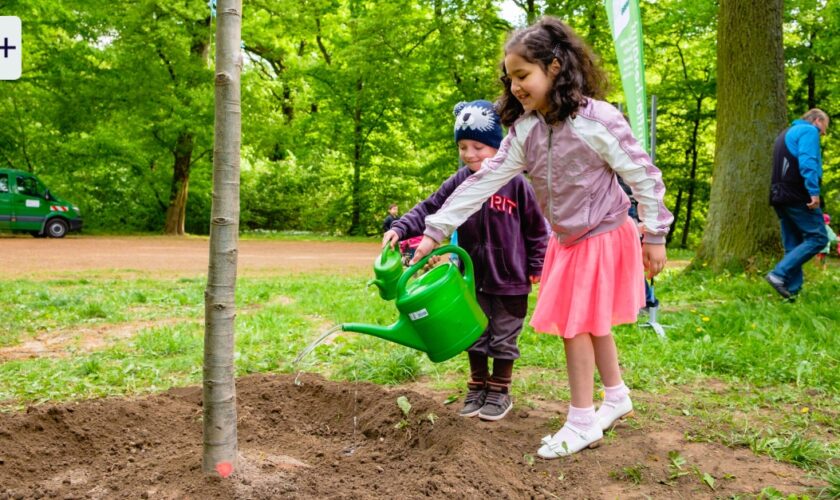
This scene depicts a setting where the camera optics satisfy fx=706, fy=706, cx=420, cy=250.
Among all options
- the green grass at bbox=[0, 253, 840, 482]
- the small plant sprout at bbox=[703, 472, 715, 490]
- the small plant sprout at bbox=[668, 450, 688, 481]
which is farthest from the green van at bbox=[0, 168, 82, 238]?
the small plant sprout at bbox=[703, 472, 715, 490]

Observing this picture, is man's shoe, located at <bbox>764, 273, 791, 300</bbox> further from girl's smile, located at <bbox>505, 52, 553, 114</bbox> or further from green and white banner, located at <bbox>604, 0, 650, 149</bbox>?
girl's smile, located at <bbox>505, 52, 553, 114</bbox>

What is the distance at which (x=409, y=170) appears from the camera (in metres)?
22.8

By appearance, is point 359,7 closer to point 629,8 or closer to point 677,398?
point 629,8

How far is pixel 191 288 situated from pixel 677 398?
5571 mm

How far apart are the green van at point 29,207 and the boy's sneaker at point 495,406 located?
16.1m

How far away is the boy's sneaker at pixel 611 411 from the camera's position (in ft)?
8.85

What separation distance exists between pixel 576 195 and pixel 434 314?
0.66 meters

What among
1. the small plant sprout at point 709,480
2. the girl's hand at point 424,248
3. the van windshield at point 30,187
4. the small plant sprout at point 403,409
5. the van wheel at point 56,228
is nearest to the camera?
the small plant sprout at point 709,480

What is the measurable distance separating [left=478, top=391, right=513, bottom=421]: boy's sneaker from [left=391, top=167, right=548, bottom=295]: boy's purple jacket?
44 cm

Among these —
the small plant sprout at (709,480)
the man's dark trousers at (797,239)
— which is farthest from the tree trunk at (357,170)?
the small plant sprout at (709,480)

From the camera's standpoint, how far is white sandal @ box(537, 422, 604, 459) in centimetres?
247

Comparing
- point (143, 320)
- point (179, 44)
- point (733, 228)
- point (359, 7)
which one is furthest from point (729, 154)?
point (359, 7)

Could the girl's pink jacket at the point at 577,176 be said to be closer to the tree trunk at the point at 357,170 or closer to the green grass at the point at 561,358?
the green grass at the point at 561,358

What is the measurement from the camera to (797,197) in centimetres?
575
